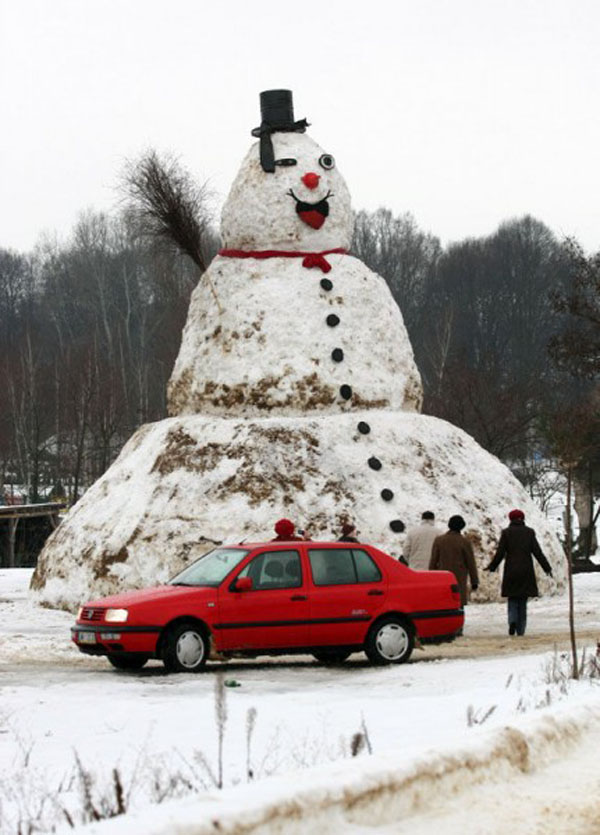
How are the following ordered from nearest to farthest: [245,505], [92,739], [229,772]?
[229,772] < [92,739] < [245,505]

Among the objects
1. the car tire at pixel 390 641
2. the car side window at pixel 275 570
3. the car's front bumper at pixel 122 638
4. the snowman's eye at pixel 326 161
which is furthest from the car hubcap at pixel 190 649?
the snowman's eye at pixel 326 161

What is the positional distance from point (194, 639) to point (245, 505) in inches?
281

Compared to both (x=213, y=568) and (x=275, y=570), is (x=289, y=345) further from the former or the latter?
(x=275, y=570)

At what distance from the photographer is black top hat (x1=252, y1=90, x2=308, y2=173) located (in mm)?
22816

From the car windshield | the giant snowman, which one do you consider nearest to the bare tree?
the giant snowman

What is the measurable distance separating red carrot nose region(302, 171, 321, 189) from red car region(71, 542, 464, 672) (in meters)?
9.19

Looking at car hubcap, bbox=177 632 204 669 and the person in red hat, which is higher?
the person in red hat

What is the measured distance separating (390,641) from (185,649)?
1.98 meters

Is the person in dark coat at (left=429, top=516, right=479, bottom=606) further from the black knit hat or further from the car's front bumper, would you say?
the car's front bumper

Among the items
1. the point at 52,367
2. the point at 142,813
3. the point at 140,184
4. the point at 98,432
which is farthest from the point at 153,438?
the point at 52,367

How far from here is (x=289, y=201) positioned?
22.3 metres

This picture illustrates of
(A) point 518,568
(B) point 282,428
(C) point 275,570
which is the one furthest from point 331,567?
(B) point 282,428

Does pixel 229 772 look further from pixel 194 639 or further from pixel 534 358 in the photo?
pixel 534 358

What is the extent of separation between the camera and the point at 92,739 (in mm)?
8953
